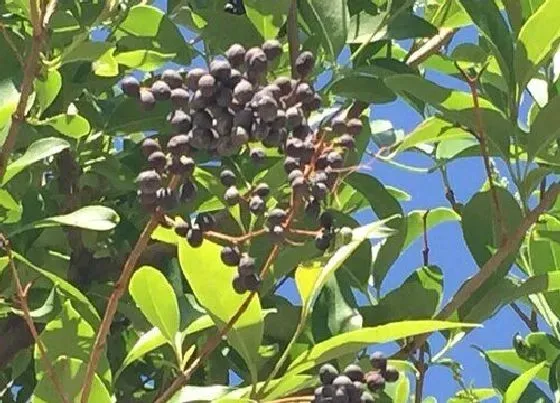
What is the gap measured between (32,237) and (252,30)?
302mm

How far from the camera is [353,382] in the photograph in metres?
1.00

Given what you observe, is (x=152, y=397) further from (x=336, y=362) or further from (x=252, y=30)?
(x=252, y=30)

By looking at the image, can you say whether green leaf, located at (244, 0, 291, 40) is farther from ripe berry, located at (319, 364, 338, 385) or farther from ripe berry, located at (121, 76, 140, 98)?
ripe berry, located at (319, 364, 338, 385)

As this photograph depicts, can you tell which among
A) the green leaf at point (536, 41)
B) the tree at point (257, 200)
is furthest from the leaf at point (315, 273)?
the green leaf at point (536, 41)

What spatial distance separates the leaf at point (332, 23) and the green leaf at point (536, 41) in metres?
0.18

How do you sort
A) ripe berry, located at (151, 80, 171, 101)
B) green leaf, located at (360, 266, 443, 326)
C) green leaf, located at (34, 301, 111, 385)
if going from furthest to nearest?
1. green leaf, located at (360, 266, 443, 326)
2. green leaf, located at (34, 301, 111, 385)
3. ripe berry, located at (151, 80, 171, 101)

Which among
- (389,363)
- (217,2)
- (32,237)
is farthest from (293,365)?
(217,2)

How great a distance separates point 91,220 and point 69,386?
7.1 inches

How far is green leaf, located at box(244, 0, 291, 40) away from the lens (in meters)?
1.35

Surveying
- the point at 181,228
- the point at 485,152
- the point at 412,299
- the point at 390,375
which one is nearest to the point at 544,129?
the point at 485,152

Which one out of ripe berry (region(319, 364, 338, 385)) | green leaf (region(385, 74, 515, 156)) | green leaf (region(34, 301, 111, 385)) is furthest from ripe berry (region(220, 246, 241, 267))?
green leaf (region(385, 74, 515, 156))

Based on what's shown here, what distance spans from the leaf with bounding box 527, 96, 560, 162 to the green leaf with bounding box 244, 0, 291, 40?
277 mm

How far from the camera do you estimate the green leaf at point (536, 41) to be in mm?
1176

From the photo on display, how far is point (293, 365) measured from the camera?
1087 millimetres
